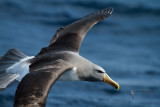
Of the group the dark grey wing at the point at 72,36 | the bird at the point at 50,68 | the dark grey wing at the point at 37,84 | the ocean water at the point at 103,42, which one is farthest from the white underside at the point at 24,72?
the ocean water at the point at 103,42

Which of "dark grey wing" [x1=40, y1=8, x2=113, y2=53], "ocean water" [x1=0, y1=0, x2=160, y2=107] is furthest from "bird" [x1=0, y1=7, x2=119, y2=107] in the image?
"ocean water" [x1=0, y1=0, x2=160, y2=107]

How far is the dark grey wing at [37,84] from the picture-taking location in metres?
7.82

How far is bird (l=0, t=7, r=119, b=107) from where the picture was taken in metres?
7.99

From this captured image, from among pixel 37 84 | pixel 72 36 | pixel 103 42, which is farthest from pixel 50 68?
pixel 103 42

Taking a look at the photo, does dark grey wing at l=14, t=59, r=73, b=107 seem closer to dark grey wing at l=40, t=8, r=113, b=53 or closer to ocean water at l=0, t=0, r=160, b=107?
dark grey wing at l=40, t=8, r=113, b=53

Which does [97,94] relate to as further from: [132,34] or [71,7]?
[71,7]

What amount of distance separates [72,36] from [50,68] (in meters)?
1.93

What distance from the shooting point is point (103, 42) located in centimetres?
1541

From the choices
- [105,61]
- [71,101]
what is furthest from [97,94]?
[105,61]

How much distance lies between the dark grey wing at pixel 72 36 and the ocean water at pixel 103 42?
5.68ft

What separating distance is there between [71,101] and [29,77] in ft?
11.6

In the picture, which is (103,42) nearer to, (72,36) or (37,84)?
(72,36)

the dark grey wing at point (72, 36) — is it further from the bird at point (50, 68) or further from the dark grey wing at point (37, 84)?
the dark grey wing at point (37, 84)

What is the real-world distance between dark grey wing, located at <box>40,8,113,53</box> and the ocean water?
5.68ft
